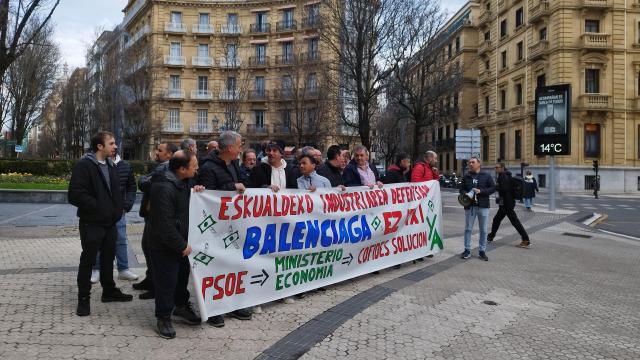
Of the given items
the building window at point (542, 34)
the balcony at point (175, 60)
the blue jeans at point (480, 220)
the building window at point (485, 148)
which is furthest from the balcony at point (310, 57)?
the building window at point (485, 148)

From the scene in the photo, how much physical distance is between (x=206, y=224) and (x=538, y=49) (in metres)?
42.4

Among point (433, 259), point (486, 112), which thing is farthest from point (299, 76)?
point (486, 112)

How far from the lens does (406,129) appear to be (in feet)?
140

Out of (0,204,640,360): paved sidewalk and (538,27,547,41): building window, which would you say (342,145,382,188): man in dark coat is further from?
(538,27,547,41): building window

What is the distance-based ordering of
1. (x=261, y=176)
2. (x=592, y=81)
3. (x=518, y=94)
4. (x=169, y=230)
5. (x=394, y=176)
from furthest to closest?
(x=518, y=94), (x=592, y=81), (x=394, y=176), (x=261, y=176), (x=169, y=230)

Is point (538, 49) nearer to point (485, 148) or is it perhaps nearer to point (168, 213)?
point (485, 148)

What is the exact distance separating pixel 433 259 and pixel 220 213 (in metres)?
4.81

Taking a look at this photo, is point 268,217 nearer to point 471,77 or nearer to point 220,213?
point 220,213

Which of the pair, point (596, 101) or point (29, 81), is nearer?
point (29, 81)

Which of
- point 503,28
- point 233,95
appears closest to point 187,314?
point 233,95

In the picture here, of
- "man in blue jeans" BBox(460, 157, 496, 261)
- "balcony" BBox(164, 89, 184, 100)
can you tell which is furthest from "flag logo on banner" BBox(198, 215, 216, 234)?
"balcony" BBox(164, 89, 184, 100)

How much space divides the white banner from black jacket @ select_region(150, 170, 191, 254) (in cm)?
16

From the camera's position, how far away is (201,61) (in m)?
49.2

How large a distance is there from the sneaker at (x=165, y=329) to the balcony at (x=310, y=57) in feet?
82.9
